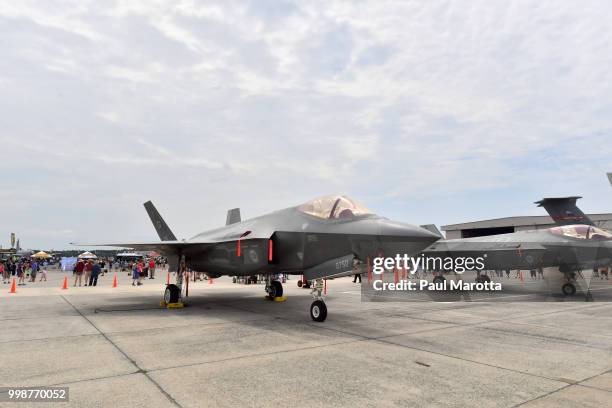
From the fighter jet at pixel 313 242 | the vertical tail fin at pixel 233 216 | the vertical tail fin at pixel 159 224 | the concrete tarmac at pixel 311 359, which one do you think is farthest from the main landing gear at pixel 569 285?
the vertical tail fin at pixel 159 224

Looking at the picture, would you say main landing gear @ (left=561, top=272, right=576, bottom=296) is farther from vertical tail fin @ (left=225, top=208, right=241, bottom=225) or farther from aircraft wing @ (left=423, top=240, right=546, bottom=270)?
vertical tail fin @ (left=225, top=208, right=241, bottom=225)

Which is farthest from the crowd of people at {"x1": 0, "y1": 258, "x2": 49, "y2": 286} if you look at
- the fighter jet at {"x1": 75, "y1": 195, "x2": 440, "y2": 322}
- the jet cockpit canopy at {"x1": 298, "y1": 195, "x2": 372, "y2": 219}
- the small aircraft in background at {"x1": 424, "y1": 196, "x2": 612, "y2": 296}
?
the small aircraft in background at {"x1": 424, "y1": 196, "x2": 612, "y2": 296}

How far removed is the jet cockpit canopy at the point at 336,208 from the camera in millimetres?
8470

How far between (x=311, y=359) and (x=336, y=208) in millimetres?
3827

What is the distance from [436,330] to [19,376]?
7.12 meters

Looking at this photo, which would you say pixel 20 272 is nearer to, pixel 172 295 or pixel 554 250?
pixel 172 295

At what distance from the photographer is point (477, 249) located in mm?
18516

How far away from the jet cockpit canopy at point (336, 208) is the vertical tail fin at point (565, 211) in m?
20.0

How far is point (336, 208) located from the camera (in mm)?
8617

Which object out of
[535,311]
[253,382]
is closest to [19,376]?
[253,382]

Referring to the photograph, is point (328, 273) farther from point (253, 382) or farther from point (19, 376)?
point (19, 376)

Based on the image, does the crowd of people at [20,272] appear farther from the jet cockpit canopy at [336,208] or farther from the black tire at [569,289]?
the black tire at [569,289]

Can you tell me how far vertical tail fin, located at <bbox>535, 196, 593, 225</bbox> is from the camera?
893 inches

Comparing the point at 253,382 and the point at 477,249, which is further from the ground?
the point at 477,249
